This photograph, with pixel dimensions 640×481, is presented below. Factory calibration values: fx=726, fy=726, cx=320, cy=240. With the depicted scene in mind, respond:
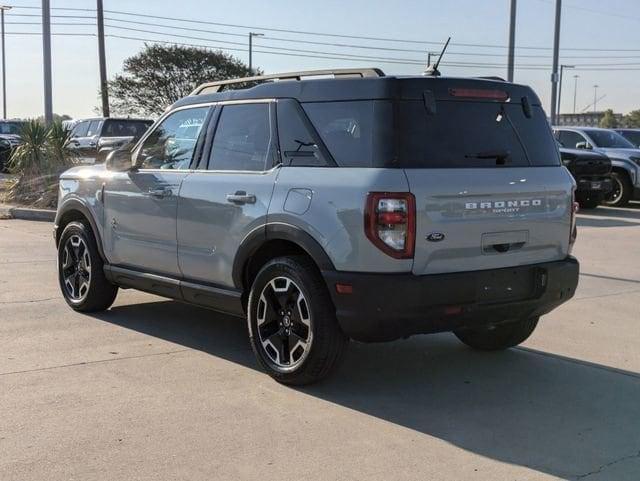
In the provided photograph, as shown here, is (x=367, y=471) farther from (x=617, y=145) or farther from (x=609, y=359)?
(x=617, y=145)

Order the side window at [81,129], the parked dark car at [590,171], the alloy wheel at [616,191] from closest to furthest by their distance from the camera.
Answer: the parked dark car at [590,171], the alloy wheel at [616,191], the side window at [81,129]

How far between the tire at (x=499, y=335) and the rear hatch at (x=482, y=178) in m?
0.78

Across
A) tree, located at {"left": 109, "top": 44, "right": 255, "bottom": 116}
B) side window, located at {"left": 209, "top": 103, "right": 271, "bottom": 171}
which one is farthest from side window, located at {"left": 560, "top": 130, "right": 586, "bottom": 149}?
tree, located at {"left": 109, "top": 44, "right": 255, "bottom": 116}

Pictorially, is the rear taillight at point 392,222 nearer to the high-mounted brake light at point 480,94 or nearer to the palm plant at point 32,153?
the high-mounted brake light at point 480,94

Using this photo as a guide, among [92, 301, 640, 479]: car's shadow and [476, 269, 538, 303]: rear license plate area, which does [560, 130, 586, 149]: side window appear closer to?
[92, 301, 640, 479]: car's shadow

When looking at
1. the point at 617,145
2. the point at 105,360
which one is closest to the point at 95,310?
the point at 105,360

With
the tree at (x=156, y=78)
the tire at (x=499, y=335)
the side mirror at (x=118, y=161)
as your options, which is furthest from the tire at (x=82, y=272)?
the tree at (x=156, y=78)

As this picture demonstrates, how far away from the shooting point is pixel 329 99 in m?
4.65

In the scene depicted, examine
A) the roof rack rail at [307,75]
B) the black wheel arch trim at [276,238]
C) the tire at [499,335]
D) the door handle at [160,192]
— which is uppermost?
the roof rack rail at [307,75]

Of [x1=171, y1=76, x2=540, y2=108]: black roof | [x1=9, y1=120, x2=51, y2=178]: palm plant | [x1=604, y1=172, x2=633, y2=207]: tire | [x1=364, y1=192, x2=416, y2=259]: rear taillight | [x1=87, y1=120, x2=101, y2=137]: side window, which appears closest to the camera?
[x1=364, y1=192, x2=416, y2=259]: rear taillight

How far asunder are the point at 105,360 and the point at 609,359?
3785mm

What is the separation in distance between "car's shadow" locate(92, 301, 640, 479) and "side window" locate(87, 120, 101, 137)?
17144mm

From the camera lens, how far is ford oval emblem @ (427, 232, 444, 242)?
421 centimetres

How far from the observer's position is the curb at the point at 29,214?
47.7 feet
